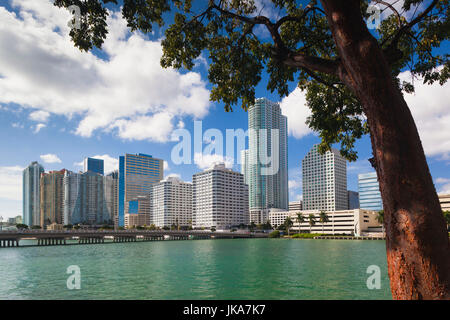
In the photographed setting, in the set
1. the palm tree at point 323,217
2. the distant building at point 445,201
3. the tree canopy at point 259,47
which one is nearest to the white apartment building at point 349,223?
the palm tree at point 323,217

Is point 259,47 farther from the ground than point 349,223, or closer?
farther from the ground

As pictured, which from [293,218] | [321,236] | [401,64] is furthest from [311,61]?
[293,218]

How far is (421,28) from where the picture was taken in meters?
9.38

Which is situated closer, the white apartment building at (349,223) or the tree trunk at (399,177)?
the tree trunk at (399,177)

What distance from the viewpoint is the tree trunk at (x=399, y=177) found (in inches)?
164

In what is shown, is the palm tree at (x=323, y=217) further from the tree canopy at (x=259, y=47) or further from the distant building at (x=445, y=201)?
the tree canopy at (x=259, y=47)

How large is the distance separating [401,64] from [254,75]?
5.37m

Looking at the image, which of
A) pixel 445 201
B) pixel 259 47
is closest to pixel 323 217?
pixel 445 201

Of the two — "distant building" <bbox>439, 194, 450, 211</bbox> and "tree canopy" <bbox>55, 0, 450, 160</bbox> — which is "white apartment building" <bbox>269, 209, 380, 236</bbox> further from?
"tree canopy" <bbox>55, 0, 450, 160</bbox>

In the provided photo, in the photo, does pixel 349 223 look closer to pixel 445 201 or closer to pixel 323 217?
pixel 323 217

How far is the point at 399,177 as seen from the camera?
436cm

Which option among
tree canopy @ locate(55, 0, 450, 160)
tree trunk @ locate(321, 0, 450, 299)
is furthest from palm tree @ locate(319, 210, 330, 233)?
tree trunk @ locate(321, 0, 450, 299)
